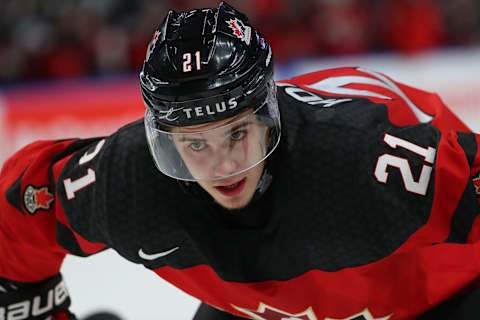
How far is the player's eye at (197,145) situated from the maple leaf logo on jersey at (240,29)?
0.26 meters

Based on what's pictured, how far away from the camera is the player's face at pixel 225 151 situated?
1663 millimetres

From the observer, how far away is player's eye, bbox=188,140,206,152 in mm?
1685

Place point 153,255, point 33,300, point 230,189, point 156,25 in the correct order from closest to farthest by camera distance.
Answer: point 230,189 < point 153,255 < point 33,300 < point 156,25

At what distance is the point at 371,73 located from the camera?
2.11 metres

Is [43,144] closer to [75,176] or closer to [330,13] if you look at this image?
[75,176]

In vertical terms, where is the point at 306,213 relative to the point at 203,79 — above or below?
below

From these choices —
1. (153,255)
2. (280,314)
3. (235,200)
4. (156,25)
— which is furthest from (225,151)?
(156,25)

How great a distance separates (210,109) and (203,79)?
0.23ft

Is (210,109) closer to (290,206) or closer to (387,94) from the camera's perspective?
(290,206)

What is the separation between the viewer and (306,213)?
168 cm

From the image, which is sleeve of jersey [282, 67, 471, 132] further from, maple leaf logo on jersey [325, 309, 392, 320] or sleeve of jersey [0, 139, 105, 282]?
sleeve of jersey [0, 139, 105, 282]

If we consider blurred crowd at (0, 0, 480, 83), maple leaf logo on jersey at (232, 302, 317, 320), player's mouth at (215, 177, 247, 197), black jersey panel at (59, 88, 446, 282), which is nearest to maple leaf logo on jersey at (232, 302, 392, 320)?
maple leaf logo on jersey at (232, 302, 317, 320)

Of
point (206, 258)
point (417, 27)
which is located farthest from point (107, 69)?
point (206, 258)

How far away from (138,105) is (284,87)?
241cm
